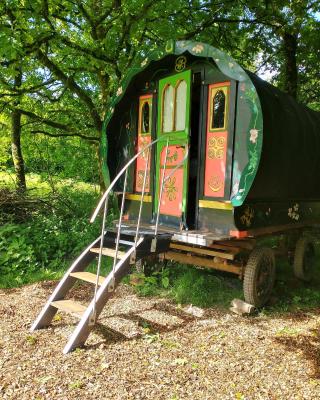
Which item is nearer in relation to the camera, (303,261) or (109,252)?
(109,252)

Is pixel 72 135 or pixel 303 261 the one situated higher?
pixel 72 135

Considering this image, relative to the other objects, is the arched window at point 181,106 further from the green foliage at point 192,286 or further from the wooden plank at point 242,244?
the green foliage at point 192,286

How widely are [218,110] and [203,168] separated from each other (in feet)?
2.77

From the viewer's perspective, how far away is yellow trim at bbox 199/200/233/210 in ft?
16.8

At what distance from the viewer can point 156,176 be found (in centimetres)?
616

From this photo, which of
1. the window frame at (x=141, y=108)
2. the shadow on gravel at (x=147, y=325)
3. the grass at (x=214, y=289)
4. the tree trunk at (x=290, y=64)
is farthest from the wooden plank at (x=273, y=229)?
the tree trunk at (x=290, y=64)

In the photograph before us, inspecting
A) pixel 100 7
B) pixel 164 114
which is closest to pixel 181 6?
pixel 100 7

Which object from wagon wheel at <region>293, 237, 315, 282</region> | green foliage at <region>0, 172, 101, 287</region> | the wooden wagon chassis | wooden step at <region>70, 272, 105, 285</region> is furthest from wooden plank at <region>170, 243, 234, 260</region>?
wagon wheel at <region>293, 237, 315, 282</region>

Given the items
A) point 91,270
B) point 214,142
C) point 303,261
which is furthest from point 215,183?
point 303,261

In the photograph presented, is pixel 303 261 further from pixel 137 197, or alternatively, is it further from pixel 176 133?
pixel 176 133

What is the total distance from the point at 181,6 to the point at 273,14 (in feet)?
9.53

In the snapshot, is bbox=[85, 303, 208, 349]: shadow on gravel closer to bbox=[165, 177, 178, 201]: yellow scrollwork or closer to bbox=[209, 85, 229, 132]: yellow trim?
bbox=[165, 177, 178, 201]: yellow scrollwork

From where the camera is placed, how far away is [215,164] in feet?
17.7

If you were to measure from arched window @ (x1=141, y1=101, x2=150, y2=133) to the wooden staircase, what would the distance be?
199 centimetres
